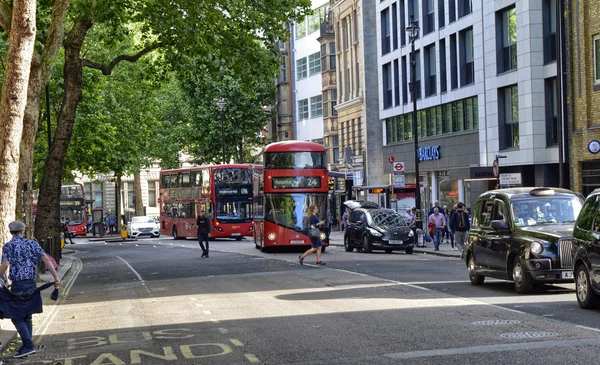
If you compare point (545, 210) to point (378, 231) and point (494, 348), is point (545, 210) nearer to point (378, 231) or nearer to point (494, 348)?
point (494, 348)

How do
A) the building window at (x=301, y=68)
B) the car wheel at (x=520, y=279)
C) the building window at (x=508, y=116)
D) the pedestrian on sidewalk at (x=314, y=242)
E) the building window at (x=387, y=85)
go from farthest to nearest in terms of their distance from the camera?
A: 1. the building window at (x=301, y=68)
2. the building window at (x=387, y=85)
3. the building window at (x=508, y=116)
4. the pedestrian on sidewalk at (x=314, y=242)
5. the car wheel at (x=520, y=279)

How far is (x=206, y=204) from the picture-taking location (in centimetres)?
6109

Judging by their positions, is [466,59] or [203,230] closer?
[203,230]

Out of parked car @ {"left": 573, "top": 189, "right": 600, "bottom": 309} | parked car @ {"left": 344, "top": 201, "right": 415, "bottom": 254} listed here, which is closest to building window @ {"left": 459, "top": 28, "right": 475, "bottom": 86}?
parked car @ {"left": 344, "top": 201, "right": 415, "bottom": 254}

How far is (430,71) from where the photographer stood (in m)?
56.1

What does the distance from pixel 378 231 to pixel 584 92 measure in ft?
28.2

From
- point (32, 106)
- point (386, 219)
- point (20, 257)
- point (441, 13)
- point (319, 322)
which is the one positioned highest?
point (441, 13)

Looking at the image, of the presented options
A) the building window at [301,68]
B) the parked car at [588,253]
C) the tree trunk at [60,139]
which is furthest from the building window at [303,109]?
the parked car at [588,253]

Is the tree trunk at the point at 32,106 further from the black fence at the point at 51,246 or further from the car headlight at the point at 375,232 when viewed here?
the car headlight at the point at 375,232

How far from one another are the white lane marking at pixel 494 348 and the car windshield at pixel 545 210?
785 cm

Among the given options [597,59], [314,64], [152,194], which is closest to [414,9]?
[597,59]

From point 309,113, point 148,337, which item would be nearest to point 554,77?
point 148,337

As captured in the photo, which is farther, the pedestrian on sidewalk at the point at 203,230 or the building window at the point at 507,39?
the building window at the point at 507,39

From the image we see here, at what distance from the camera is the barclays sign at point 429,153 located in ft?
179
